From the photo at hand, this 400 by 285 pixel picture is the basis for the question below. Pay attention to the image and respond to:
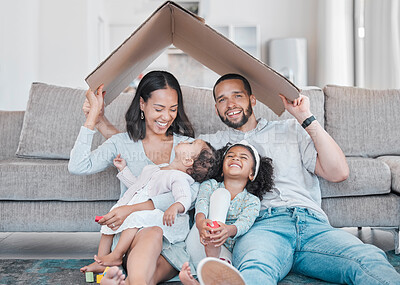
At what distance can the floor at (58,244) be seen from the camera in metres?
2.10

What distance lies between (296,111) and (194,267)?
25.4 inches

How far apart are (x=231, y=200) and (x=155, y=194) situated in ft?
0.86

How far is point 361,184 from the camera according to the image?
2.00 metres

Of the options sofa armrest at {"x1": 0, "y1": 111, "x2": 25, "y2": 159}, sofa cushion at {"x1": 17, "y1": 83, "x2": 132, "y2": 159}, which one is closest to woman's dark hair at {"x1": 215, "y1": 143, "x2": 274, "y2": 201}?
sofa cushion at {"x1": 17, "y1": 83, "x2": 132, "y2": 159}

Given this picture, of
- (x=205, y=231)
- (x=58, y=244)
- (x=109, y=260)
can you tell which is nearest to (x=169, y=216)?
(x=205, y=231)

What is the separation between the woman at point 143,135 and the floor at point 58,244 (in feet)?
1.72

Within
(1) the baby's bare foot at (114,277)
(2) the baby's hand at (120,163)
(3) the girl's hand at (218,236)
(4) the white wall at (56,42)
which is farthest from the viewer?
(4) the white wall at (56,42)

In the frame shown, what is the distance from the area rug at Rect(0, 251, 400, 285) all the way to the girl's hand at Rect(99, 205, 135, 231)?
25cm

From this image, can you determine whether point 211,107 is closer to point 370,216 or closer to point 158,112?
point 158,112

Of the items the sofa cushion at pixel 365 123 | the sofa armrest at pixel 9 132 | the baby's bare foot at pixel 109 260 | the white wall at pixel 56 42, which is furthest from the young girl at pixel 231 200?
the white wall at pixel 56 42

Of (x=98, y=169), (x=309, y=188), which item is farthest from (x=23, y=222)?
(x=309, y=188)

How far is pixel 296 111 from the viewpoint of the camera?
66.6 inches

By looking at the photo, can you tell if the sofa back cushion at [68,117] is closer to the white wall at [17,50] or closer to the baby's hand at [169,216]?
the baby's hand at [169,216]

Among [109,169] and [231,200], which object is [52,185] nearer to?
[109,169]
